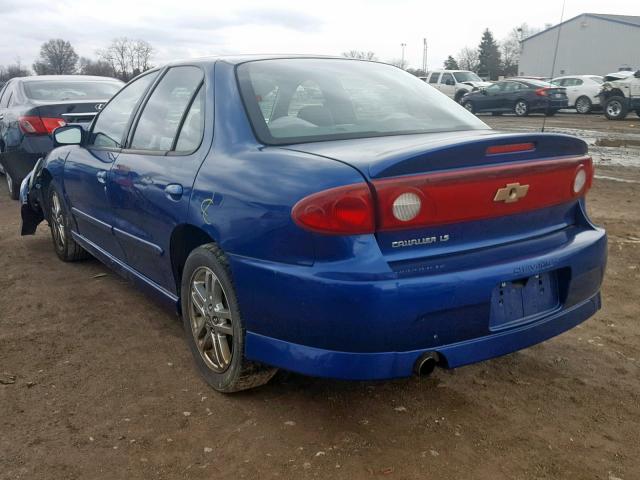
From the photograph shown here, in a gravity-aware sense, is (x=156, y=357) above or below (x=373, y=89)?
below

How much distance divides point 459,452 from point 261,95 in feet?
5.93

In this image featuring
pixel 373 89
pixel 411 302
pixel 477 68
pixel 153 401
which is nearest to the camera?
pixel 411 302

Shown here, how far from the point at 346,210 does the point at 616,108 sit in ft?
67.4

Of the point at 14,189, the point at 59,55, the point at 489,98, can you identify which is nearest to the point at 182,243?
the point at 14,189

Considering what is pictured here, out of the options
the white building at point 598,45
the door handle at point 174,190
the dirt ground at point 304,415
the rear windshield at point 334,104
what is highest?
the white building at point 598,45

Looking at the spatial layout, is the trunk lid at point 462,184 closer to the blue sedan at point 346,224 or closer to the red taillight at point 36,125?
the blue sedan at point 346,224

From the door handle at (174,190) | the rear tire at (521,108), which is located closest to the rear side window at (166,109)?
the door handle at (174,190)

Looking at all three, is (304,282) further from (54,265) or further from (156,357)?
(54,265)

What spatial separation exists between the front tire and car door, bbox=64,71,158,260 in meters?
1.09

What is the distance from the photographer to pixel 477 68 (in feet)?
265

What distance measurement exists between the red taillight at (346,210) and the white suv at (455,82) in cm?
2726

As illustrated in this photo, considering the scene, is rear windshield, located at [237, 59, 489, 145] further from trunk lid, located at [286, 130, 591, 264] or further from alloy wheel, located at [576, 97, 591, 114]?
alloy wheel, located at [576, 97, 591, 114]

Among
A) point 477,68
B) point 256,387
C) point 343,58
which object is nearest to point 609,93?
point 343,58

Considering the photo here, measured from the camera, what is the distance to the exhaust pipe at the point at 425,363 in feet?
7.82
